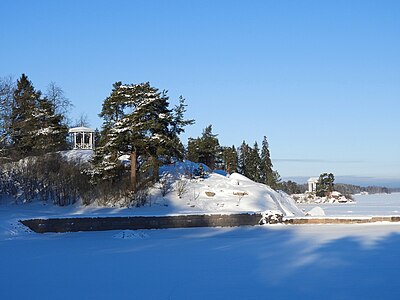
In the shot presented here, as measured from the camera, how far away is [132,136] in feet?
72.8

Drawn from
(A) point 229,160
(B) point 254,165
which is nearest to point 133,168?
(A) point 229,160

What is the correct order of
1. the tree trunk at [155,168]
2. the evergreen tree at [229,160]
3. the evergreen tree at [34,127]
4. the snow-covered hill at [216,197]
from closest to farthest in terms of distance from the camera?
the snow-covered hill at [216,197] → the tree trunk at [155,168] → the evergreen tree at [34,127] → the evergreen tree at [229,160]

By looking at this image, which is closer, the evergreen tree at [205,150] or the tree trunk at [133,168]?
the tree trunk at [133,168]

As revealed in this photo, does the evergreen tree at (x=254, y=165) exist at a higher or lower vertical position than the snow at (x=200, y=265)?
higher

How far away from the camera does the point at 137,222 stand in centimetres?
1767

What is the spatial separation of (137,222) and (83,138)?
13.6m

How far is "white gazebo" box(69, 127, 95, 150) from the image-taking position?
29572mm

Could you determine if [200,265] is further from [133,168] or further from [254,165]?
[254,165]

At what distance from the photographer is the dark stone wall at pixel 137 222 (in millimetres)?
16672

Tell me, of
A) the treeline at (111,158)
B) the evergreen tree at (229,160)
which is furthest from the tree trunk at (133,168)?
the evergreen tree at (229,160)

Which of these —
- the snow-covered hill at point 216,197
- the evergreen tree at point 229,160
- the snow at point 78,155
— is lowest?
the snow-covered hill at point 216,197

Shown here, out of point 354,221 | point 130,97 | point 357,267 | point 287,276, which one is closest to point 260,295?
point 287,276

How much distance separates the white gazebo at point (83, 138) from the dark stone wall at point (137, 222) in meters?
12.6

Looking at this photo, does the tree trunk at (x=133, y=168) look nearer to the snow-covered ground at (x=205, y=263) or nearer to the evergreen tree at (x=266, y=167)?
the snow-covered ground at (x=205, y=263)
